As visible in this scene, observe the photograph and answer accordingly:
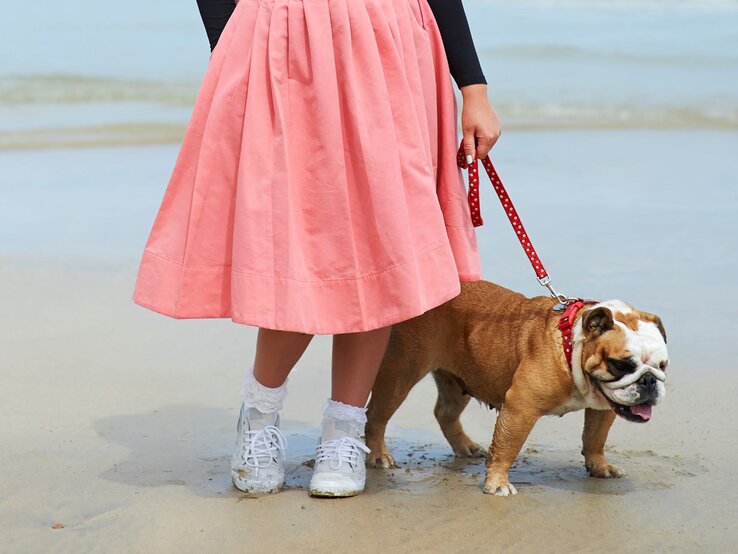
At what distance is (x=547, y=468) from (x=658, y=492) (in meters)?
0.37

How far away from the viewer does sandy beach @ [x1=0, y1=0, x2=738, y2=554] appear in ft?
9.66

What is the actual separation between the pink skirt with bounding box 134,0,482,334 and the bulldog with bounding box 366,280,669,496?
342mm

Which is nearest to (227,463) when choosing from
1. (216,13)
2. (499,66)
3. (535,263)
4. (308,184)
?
(308,184)

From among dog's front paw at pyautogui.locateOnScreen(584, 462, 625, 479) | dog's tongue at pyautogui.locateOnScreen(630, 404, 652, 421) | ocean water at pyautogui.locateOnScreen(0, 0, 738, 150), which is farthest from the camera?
ocean water at pyautogui.locateOnScreen(0, 0, 738, 150)

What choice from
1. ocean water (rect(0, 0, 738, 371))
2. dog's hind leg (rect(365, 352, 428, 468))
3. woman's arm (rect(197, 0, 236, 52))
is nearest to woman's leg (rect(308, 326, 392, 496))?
dog's hind leg (rect(365, 352, 428, 468))

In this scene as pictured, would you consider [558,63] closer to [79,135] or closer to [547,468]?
[79,135]

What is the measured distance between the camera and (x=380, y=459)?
11.5 feet

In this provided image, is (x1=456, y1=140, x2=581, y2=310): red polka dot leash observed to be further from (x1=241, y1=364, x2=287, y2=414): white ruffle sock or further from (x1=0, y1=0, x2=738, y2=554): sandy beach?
(x1=241, y1=364, x2=287, y2=414): white ruffle sock

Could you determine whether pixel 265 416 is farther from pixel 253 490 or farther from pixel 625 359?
pixel 625 359

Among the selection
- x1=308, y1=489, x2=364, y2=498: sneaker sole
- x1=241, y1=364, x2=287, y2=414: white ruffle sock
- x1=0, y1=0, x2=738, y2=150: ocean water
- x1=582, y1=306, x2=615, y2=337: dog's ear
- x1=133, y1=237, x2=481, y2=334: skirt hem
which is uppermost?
x1=133, y1=237, x2=481, y2=334: skirt hem

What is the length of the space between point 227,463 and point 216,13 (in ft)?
4.31

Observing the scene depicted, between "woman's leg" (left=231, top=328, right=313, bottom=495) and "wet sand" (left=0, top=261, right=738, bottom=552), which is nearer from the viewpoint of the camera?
"wet sand" (left=0, top=261, right=738, bottom=552)

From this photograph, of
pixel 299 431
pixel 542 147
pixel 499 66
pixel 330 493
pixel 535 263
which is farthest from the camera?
pixel 499 66

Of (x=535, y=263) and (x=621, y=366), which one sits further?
(x=535, y=263)
